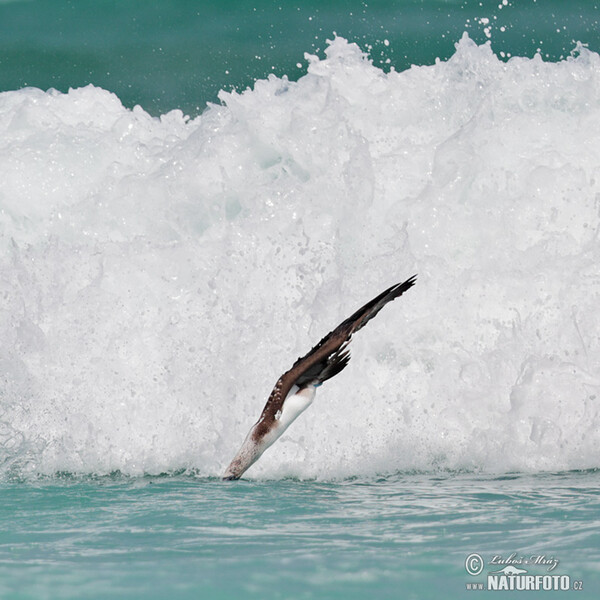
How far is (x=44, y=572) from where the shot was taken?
4242 mm

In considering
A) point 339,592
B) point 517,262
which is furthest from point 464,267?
point 339,592

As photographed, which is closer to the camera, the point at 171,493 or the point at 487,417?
the point at 171,493

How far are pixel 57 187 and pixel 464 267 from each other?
14.1 feet

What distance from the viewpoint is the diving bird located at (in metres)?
4.73

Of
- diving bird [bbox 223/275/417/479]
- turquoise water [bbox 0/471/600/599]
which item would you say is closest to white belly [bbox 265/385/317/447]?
diving bird [bbox 223/275/417/479]

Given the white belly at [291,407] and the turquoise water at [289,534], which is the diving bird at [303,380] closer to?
the white belly at [291,407]

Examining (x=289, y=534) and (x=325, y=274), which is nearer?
(x=289, y=534)

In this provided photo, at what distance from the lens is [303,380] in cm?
484

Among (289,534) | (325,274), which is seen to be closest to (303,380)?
(289,534)

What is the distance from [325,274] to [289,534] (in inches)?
132

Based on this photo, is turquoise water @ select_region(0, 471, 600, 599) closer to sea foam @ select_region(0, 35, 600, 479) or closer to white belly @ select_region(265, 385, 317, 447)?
white belly @ select_region(265, 385, 317, 447)

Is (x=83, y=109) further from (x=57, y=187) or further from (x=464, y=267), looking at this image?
(x=464, y=267)

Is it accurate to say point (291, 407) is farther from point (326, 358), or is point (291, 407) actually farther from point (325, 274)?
point (325, 274)

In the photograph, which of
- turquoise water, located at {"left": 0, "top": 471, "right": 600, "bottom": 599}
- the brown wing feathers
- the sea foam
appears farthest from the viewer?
the sea foam
